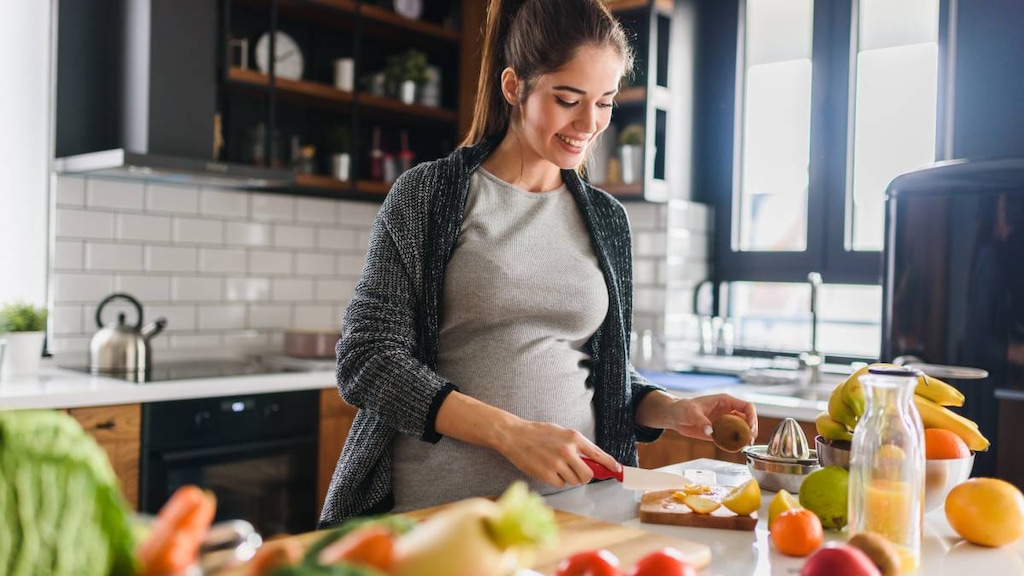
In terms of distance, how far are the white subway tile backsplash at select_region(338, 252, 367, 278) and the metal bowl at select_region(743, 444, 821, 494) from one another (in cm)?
275

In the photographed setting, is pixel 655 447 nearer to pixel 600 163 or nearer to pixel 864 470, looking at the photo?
pixel 600 163

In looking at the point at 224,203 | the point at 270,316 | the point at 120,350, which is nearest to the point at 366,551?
the point at 120,350

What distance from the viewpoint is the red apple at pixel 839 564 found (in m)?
0.89

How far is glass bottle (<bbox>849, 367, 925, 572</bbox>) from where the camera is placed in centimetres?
108

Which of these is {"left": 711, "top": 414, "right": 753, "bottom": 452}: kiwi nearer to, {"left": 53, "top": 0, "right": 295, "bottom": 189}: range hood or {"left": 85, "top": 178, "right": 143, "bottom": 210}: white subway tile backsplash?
{"left": 53, "top": 0, "right": 295, "bottom": 189}: range hood

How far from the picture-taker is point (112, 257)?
3229 mm

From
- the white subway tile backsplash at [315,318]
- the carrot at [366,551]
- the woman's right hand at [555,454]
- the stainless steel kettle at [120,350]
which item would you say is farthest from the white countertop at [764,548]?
the white subway tile backsplash at [315,318]

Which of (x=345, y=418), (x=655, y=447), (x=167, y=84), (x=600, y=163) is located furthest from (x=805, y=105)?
(x=167, y=84)

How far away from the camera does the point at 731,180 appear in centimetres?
387

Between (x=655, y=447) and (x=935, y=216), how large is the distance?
3.72 ft

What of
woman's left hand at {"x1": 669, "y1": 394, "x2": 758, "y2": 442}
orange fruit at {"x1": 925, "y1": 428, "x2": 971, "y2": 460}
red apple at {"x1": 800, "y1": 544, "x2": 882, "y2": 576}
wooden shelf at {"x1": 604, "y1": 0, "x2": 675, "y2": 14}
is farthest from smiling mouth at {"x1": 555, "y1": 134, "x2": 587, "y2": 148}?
wooden shelf at {"x1": 604, "y1": 0, "x2": 675, "y2": 14}

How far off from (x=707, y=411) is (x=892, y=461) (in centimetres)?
49

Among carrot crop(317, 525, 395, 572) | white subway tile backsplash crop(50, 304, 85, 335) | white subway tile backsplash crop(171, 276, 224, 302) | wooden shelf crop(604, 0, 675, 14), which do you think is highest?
wooden shelf crop(604, 0, 675, 14)

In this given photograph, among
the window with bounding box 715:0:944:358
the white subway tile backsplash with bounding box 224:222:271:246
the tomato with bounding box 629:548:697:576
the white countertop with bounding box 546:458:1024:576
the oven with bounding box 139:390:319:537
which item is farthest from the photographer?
the white subway tile backsplash with bounding box 224:222:271:246
